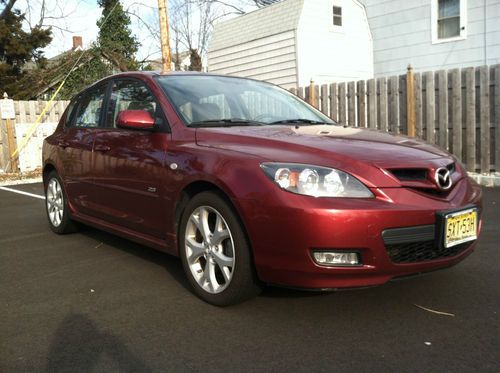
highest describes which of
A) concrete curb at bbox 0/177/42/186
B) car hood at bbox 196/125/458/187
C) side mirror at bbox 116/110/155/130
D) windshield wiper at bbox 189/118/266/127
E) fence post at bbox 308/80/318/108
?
fence post at bbox 308/80/318/108

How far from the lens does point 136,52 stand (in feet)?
76.9

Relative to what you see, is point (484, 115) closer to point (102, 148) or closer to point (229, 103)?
point (229, 103)

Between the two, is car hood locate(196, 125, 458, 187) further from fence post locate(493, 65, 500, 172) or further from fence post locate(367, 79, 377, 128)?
fence post locate(367, 79, 377, 128)

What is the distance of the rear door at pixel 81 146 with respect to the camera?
16.3 feet

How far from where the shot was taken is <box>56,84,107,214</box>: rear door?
496cm

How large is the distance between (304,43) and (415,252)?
12333 millimetres

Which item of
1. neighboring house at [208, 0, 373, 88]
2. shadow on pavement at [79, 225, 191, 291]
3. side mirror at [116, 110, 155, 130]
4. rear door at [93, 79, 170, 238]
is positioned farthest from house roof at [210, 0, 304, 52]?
side mirror at [116, 110, 155, 130]

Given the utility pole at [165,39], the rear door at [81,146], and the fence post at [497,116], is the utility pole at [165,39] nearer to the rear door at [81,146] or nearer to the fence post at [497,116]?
the rear door at [81,146]

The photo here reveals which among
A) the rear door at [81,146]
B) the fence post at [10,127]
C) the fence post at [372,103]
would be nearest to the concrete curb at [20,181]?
the fence post at [10,127]

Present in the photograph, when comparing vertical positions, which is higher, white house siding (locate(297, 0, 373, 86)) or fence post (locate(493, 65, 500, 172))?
white house siding (locate(297, 0, 373, 86))

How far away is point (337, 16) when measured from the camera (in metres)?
15.5

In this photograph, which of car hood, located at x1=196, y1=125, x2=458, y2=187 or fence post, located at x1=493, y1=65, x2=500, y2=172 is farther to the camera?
fence post, located at x1=493, y1=65, x2=500, y2=172

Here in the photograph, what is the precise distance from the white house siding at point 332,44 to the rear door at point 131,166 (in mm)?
10481

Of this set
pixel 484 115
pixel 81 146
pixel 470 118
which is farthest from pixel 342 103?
pixel 81 146
